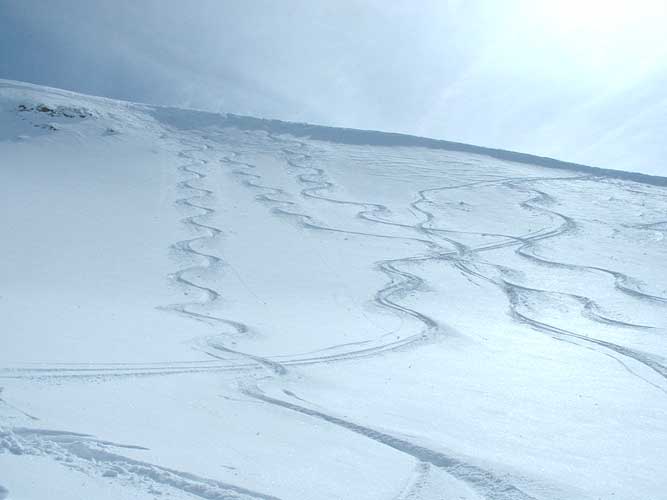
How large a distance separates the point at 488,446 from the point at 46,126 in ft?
77.9

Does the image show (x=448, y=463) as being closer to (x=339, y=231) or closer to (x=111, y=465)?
(x=111, y=465)

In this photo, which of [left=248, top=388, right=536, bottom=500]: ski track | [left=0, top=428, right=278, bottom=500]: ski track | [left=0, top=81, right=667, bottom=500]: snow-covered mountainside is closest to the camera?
[left=0, top=428, right=278, bottom=500]: ski track

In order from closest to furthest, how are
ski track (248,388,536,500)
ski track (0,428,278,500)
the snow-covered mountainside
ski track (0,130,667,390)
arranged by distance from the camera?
ski track (0,428,278,500), ski track (248,388,536,500), the snow-covered mountainside, ski track (0,130,667,390)

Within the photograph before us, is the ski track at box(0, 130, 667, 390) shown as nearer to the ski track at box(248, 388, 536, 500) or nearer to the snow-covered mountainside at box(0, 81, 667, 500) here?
the snow-covered mountainside at box(0, 81, 667, 500)

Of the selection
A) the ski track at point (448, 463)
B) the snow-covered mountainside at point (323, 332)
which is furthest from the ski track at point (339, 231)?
the ski track at point (448, 463)

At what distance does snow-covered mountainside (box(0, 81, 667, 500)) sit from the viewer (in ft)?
14.1

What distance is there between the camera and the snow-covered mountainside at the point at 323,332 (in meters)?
4.30

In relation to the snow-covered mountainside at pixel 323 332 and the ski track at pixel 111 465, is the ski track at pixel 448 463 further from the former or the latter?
the ski track at pixel 111 465

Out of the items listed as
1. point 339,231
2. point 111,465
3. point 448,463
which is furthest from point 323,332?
point 339,231

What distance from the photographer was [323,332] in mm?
8633

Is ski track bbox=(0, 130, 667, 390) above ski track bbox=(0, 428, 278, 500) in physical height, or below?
above

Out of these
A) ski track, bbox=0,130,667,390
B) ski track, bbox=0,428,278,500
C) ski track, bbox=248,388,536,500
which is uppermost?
ski track, bbox=0,130,667,390

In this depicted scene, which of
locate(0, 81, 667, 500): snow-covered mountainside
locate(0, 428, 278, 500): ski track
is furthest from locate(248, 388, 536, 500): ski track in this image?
locate(0, 428, 278, 500): ski track

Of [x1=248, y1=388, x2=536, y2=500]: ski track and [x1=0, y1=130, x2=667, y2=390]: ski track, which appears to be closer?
[x1=248, y1=388, x2=536, y2=500]: ski track
